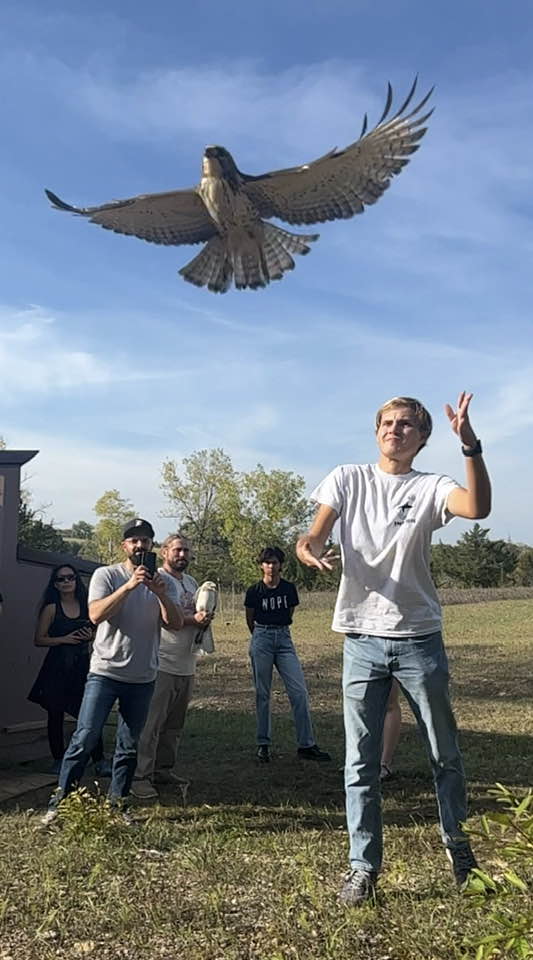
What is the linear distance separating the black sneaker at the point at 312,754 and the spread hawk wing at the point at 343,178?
4.09 m

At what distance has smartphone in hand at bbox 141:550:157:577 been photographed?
13.6ft

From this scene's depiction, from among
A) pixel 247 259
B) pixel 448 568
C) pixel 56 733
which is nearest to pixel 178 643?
pixel 56 733

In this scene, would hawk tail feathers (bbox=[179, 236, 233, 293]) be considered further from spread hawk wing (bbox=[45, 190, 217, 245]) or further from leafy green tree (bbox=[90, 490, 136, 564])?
leafy green tree (bbox=[90, 490, 136, 564])

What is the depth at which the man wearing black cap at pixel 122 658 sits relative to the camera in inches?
159

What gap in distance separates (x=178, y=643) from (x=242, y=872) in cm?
182

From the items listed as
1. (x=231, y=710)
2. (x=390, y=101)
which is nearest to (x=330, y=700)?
(x=231, y=710)

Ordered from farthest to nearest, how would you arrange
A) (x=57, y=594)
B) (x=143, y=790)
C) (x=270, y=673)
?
1. (x=270, y=673)
2. (x=57, y=594)
3. (x=143, y=790)

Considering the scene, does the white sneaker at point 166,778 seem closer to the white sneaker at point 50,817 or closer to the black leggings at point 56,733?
the black leggings at point 56,733

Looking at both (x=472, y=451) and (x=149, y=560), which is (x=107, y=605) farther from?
(x=472, y=451)

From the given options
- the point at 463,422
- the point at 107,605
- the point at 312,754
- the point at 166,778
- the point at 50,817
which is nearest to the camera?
the point at 463,422

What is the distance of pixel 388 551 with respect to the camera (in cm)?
297

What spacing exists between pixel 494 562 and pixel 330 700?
32955 millimetres

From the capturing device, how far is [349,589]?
303 centimetres

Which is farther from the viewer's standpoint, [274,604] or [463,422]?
[274,604]
